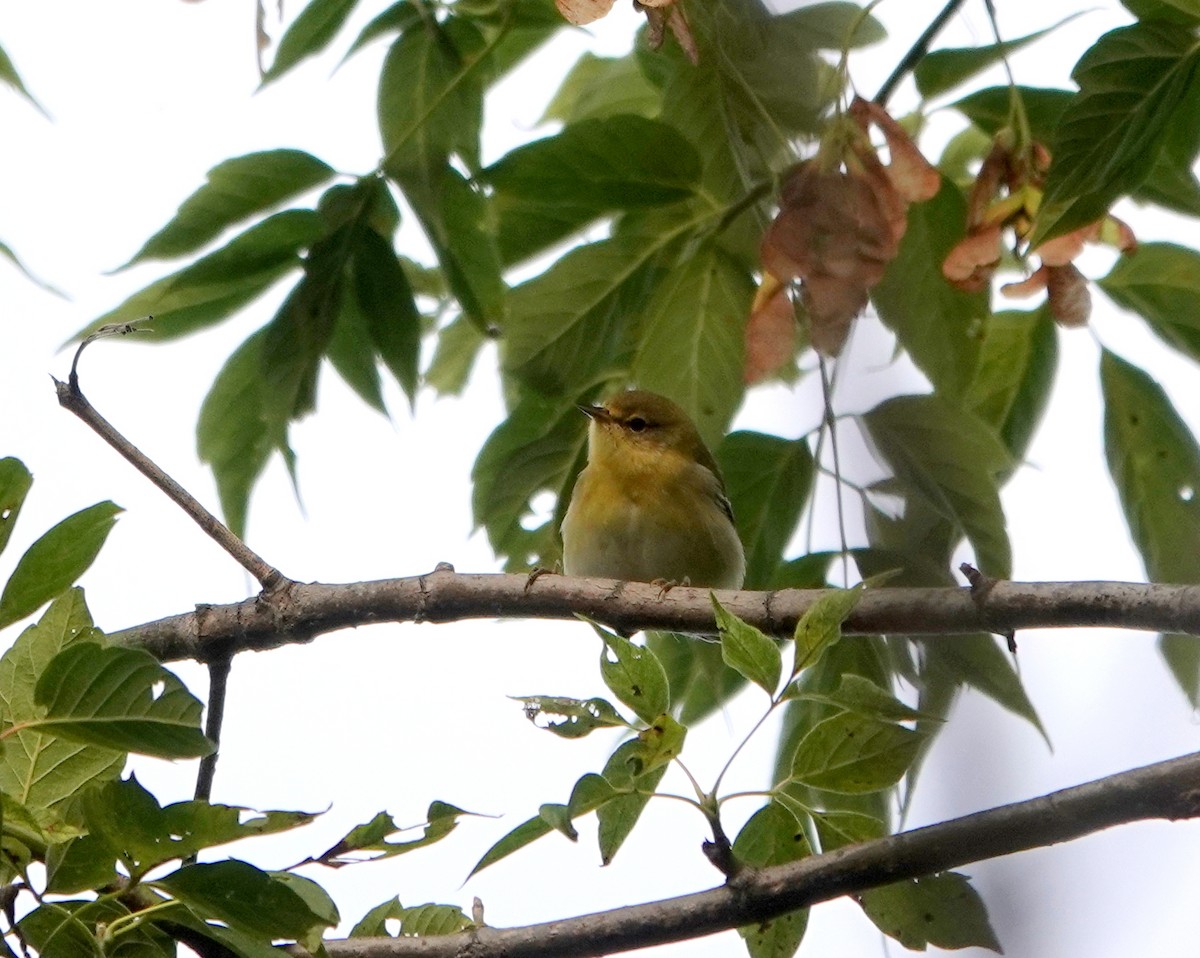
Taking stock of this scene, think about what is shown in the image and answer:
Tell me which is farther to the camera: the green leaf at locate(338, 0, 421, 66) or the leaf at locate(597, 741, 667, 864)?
the green leaf at locate(338, 0, 421, 66)

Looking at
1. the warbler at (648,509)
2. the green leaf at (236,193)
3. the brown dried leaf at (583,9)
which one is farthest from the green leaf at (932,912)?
the warbler at (648,509)

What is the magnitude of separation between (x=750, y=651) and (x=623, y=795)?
209 millimetres

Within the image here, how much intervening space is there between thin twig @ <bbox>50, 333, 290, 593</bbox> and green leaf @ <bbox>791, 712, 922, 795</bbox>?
915mm

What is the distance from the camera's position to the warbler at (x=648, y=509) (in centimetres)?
396

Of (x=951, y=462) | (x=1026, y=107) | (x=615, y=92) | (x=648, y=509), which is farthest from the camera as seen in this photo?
(x=648, y=509)

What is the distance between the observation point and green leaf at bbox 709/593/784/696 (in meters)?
1.41

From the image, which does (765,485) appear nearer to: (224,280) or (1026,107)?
(1026,107)

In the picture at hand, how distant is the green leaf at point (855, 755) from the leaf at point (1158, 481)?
2.98ft

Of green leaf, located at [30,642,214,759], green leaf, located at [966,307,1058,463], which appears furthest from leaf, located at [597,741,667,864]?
green leaf, located at [966,307,1058,463]

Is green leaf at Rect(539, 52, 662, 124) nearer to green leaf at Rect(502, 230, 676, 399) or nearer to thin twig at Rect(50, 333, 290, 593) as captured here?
green leaf at Rect(502, 230, 676, 399)

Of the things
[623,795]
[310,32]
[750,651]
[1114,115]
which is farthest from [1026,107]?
[623,795]

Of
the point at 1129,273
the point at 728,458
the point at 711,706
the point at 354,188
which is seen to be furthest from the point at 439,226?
the point at 1129,273

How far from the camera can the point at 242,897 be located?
4.41 feet

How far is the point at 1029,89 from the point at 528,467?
1.05 meters
